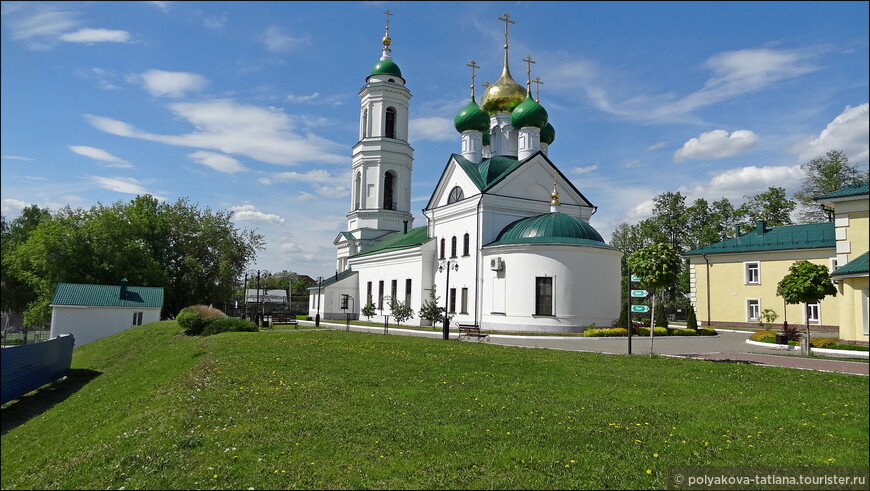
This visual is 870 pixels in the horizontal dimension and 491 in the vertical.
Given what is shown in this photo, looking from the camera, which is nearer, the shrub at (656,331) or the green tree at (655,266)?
the green tree at (655,266)

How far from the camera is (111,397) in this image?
13.8 meters

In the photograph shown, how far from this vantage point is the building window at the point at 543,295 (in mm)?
30094

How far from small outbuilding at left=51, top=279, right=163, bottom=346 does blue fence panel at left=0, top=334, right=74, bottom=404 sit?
15.3m

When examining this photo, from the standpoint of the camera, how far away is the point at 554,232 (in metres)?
31.0

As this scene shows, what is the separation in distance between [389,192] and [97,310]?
27.1m

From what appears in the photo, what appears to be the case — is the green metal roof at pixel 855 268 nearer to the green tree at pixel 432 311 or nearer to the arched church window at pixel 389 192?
the green tree at pixel 432 311

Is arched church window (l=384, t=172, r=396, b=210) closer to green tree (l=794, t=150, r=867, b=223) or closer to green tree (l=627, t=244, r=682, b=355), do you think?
green tree (l=627, t=244, r=682, b=355)

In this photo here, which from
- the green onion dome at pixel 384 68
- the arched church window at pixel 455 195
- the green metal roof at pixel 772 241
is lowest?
the green metal roof at pixel 772 241

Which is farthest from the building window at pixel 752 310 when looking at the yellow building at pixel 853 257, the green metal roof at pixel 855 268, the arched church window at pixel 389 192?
the green metal roof at pixel 855 268

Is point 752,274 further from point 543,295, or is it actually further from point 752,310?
point 543,295

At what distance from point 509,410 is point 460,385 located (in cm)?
243

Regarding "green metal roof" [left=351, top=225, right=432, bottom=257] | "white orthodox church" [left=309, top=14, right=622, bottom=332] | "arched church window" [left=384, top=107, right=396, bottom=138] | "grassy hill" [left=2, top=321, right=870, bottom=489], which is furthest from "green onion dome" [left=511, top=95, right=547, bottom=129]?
"grassy hill" [left=2, top=321, right=870, bottom=489]

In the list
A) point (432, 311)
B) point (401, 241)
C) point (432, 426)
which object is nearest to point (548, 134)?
point (401, 241)

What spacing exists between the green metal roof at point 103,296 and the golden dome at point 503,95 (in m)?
26.2
